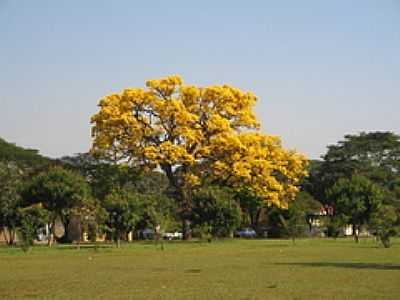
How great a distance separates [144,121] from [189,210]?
6971mm

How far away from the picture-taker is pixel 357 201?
56.6m

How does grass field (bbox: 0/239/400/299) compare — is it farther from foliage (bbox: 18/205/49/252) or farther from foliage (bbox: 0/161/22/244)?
foliage (bbox: 0/161/22/244)

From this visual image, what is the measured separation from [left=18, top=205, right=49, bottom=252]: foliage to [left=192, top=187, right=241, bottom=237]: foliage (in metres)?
11.0

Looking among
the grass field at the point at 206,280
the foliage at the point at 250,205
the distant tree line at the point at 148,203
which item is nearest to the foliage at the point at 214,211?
the distant tree line at the point at 148,203

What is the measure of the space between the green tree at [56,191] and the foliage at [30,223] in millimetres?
5476

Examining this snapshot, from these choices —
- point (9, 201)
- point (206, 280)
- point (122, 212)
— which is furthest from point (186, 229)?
point (206, 280)

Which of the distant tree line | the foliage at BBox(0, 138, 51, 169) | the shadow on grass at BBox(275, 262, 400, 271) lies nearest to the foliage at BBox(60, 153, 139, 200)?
the distant tree line

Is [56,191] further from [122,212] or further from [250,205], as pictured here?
[250,205]

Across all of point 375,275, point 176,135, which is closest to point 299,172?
point 176,135

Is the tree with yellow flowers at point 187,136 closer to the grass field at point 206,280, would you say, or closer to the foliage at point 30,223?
the foliage at point 30,223

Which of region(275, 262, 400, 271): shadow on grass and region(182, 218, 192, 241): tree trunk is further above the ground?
region(182, 218, 192, 241): tree trunk

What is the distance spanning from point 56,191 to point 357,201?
21.2 m

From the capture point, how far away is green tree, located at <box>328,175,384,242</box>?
56.8m

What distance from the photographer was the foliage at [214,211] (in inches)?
2099
